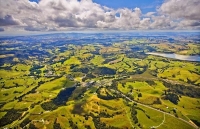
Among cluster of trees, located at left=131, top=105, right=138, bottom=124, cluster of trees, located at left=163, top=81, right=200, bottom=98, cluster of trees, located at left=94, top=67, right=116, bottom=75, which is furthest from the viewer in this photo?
cluster of trees, located at left=94, top=67, right=116, bottom=75

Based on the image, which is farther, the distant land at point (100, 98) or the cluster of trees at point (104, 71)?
the cluster of trees at point (104, 71)

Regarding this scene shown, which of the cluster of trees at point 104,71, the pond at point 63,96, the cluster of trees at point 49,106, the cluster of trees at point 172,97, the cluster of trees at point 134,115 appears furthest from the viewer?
the cluster of trees at point 104,71

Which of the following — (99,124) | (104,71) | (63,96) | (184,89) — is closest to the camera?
(99,124)

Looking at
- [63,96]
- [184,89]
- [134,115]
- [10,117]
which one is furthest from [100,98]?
[184,89]

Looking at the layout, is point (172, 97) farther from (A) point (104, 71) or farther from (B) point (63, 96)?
(A) point (104, 71)

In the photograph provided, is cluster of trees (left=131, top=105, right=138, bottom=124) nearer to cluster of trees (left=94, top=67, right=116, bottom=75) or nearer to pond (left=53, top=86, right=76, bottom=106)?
pond (left=53, top=86, right=76, bottom=106)

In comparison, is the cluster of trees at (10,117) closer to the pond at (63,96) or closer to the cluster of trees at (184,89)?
the pond at (63,96)

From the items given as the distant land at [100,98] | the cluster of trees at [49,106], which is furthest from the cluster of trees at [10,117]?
the cluster of trees at [49,106]

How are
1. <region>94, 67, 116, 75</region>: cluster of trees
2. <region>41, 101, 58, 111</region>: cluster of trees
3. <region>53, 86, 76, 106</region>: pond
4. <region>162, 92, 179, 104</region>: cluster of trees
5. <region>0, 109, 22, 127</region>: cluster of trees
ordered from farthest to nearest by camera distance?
<region>94, 67, 116, 75</region>: cluster of trees
<region>162, 92, 179, 104</region>: cluster of trees
<region>53, 86, 76, 106</region>: pond
<region>41, 101, 58, 111</region>: cluster of trees
<region>0, 109, 22, 127</region>: cluster of trees

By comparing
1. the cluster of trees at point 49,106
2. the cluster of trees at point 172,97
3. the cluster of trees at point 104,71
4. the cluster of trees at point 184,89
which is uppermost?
the cluster of trees at point 49,106

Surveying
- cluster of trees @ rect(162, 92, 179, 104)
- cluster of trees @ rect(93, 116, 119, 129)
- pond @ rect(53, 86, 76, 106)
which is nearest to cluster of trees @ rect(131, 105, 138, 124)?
cluster of trees @ rect(93, 116, 119, 129)

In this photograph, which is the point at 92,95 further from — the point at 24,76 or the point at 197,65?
the point at 197,65

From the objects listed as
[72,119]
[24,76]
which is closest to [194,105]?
[72,119]
